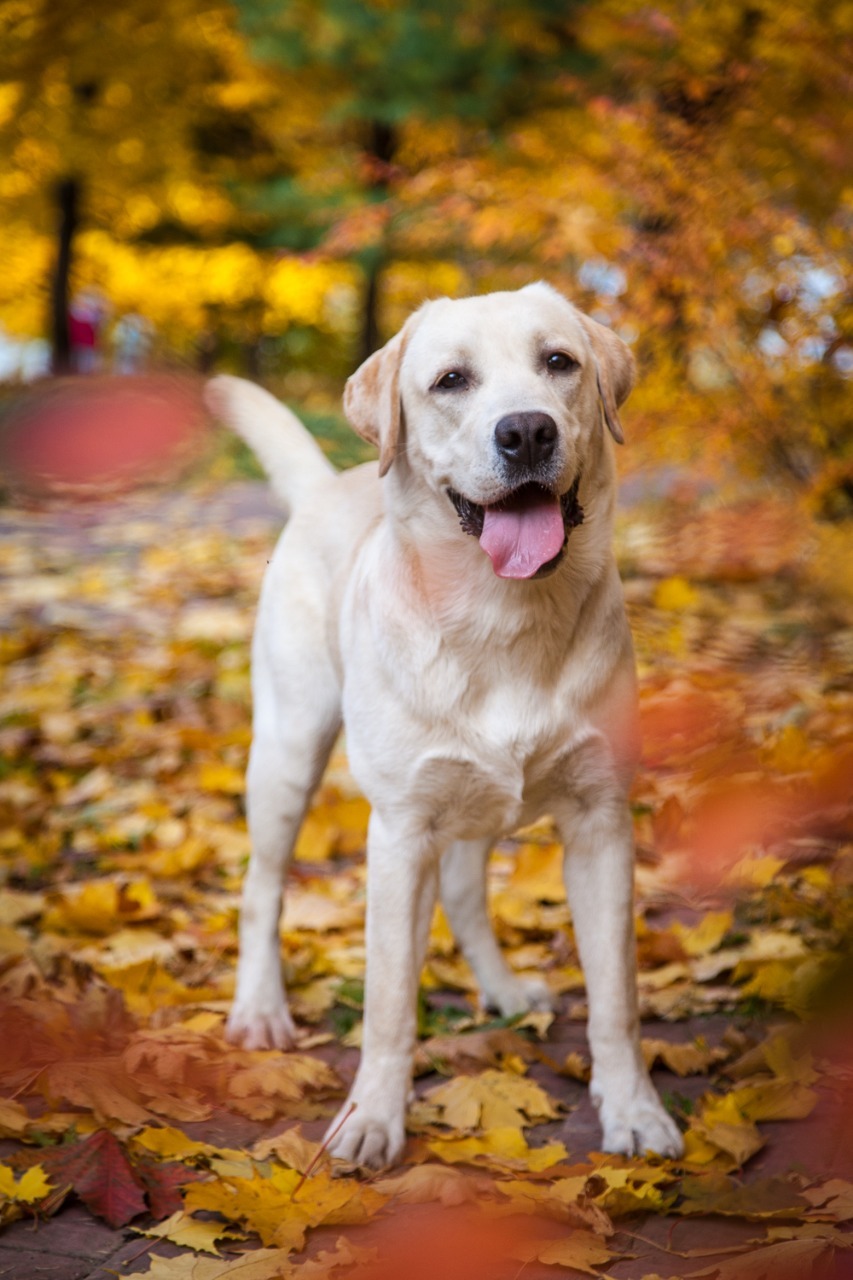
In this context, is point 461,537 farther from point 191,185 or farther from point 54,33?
point 191,185

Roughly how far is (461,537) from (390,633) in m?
0.24

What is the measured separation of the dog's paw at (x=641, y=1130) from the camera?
95.7 inches

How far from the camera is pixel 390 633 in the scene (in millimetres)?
2561

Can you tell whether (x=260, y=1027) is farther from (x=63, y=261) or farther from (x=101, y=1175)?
(x=63, y=261)

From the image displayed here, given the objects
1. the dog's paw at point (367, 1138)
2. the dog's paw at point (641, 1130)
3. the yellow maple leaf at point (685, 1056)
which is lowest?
the yellow maple leaf at point (685, 1056)

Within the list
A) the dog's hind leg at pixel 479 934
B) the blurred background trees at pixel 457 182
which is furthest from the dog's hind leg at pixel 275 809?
the blurred background trees at pixel 457 182

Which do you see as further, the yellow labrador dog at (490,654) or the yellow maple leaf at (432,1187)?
the yellow labrador dog at (490,654)

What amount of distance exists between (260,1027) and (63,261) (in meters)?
15.7

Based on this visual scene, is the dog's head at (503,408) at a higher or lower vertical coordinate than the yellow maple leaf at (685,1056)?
higher

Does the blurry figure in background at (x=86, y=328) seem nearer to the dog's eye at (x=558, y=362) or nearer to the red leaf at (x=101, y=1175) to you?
the dog's eye at (x=558, y=362)

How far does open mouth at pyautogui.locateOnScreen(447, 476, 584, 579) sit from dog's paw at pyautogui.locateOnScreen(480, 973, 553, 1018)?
4.25 feet

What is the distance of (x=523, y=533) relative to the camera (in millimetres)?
2385

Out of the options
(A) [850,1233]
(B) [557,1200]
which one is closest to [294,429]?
(B) [557,1200]

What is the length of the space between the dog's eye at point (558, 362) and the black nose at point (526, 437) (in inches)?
10.7
